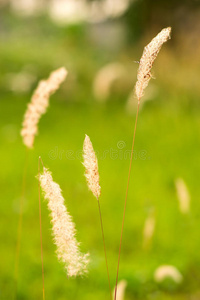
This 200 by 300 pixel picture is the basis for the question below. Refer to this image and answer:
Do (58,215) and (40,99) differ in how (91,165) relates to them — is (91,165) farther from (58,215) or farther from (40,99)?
(40,99)

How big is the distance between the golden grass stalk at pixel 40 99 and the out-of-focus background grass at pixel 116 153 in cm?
64

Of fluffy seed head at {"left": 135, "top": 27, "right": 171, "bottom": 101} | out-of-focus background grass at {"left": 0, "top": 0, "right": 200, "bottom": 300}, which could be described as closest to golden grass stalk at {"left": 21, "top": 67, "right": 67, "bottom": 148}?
fluffy seed head at {"left": 135, "top": 27, "right": 171, "bottom": 101}

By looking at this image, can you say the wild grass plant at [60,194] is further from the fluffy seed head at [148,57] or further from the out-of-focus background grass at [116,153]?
the out-of-focus background grass at [116,153]

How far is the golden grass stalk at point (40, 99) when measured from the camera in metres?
1.65

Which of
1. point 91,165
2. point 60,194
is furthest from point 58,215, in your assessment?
point 91,165

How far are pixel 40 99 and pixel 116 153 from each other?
400 cm

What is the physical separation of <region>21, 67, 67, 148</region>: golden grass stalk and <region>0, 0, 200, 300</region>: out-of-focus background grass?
0.64 m

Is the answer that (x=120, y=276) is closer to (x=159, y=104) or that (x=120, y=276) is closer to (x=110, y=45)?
(x=159, y=104)

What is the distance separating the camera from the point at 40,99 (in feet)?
5.61

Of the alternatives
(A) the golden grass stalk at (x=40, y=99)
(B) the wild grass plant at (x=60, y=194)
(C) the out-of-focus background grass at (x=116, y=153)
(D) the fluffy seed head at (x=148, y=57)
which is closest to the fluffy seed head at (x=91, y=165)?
(B) the wild grass plant at (x=60, y=194)

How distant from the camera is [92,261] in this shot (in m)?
3.16

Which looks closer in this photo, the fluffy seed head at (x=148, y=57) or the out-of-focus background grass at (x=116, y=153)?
the fluffy seed head at (x=148, y=57)

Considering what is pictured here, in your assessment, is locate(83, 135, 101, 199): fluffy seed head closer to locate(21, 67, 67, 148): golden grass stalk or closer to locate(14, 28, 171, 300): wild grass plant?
locate(14, 28, 171, 300): wild grass plant

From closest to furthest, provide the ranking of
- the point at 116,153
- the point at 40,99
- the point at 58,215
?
the point at 58,215 < the point at 40,99 < the point at 116,153
